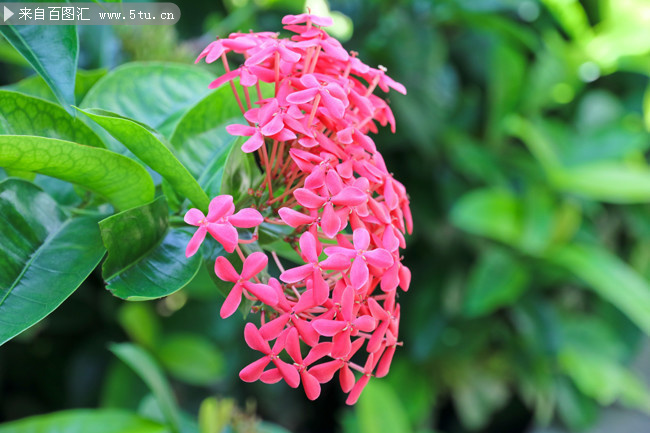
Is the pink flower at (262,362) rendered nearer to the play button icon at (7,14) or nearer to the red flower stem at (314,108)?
the red flower stem at (314,108)

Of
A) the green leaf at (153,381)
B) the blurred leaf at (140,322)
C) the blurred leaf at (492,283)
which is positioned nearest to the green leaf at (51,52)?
the green leaf at (153,381)

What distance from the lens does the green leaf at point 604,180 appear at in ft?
4.39

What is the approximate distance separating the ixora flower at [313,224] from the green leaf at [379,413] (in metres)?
0.78

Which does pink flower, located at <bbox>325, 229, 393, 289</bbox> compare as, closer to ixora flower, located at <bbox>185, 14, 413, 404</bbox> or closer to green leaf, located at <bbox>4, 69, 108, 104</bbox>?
ixora flower, located at <bbox>185, 14, 413, 404</bbox>

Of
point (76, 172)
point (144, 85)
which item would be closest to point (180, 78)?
point (144, 85)

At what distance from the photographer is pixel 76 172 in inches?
16.5

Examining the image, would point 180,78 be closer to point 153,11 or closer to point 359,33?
point 153,11

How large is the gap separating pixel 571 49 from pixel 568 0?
0.54 ft

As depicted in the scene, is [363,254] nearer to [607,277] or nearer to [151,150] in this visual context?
[151,150]

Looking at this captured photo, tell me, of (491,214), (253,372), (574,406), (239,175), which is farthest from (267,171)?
(574,406)

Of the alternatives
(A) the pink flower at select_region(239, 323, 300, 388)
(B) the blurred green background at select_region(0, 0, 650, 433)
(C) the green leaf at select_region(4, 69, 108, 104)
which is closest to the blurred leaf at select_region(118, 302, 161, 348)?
(B) the blurred green background at select_region(0, 0, 650, 433)

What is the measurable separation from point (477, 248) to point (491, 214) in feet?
0.76

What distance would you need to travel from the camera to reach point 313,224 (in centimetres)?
40

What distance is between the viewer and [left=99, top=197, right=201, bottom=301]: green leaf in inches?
15.8
